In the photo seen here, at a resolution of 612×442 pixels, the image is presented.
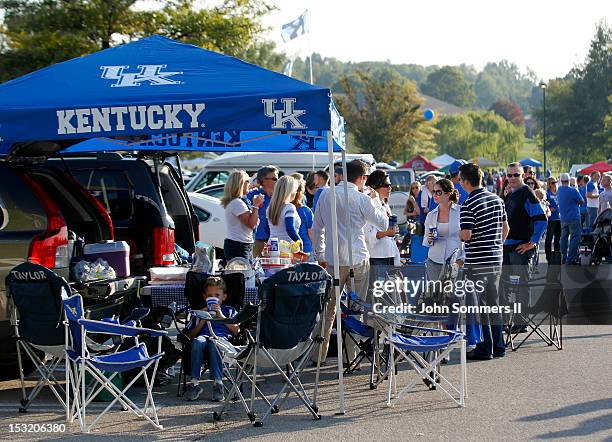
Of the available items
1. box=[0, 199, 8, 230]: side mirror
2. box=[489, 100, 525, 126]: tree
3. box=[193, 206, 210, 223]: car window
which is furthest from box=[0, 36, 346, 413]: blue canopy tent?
box=[489, 100, 525, 126]: tree

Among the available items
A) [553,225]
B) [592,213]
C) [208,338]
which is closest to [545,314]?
[208,338]

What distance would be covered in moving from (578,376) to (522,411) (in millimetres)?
1523

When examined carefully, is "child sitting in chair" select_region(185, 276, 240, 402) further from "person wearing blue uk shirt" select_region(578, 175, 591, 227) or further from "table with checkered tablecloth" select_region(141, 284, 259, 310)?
"person wearing blue uk shirt" select_region(578, 175, 591, 227)

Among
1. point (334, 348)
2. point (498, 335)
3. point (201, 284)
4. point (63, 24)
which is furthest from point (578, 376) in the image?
point (63, 24)

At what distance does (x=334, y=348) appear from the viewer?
9.64m

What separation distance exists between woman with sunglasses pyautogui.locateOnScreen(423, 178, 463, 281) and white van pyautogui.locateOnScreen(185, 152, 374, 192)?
942 centimetres

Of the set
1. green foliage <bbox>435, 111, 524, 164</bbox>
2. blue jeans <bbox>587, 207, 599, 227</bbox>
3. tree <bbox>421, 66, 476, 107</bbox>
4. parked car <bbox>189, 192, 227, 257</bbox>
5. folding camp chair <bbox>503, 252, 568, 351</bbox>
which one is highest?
tree <bbox>421, 66, 476, 107</bbox>

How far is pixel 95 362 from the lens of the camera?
Result: 22.4 feet

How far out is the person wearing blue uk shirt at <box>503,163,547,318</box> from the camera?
1050cm

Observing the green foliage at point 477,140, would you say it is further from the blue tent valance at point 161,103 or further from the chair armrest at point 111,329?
the chair armrest at point 111,329

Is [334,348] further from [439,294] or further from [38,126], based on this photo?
[38,126]

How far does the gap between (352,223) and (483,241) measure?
51.7 inches

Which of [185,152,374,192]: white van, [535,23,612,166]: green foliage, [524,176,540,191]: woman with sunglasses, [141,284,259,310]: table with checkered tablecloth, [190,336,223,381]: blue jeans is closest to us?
[190,336,223,381]: blue jeans

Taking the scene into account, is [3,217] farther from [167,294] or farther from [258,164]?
[258,164]
